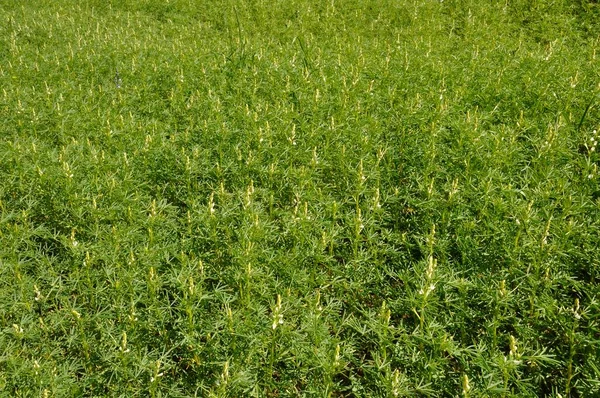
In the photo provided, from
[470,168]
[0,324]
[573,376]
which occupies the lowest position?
[0,324]

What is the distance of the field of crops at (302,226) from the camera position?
10.1 ft

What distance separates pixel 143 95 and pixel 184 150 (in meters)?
1.99

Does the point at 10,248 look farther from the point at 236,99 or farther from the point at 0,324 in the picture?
the point at 236,99

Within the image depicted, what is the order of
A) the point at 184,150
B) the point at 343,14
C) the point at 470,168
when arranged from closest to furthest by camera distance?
the point at 470,168 < the point at 184,150 < the point at 343,14

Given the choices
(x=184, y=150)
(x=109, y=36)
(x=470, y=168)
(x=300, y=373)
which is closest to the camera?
(x=300, y=373)

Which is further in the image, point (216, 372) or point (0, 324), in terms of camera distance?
point (0, 324)

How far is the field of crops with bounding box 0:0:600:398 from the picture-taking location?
3068 millimetres

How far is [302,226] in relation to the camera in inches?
152

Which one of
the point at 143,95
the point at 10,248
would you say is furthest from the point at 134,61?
the point at 10,248

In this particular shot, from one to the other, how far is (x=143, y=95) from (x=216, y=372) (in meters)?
4.41

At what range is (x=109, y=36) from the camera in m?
9.05

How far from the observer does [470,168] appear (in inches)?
173

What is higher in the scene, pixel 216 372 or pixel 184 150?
pixel 184 150

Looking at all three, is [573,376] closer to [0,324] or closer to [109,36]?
[0,324]
